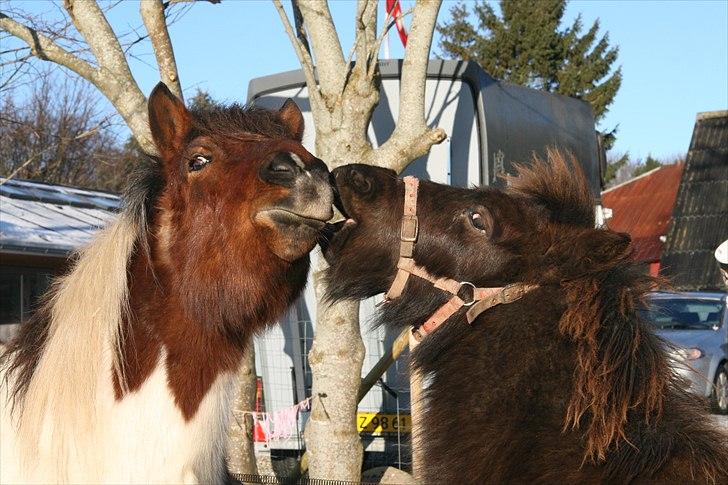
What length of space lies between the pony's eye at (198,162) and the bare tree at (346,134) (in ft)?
8.80

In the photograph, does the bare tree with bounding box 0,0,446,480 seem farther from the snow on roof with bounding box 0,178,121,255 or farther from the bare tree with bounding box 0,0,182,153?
the snow on roof with bounding box 0,178,121,255

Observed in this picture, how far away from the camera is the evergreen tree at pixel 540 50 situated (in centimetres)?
3625

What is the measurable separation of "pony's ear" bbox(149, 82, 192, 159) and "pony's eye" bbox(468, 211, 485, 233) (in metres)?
1.10

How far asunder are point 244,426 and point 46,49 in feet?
9.91

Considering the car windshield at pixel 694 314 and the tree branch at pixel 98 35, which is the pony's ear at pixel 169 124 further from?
the car windshield at pixel 694 314

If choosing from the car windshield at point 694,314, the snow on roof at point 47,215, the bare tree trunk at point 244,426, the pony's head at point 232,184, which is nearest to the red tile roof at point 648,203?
the car windshield at point 694,314

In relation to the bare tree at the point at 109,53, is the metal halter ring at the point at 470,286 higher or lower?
lower

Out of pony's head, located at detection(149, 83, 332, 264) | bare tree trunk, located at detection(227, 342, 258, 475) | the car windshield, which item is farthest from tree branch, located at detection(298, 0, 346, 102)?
the car windshield

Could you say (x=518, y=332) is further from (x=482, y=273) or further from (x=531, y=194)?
(x=531, y=194)

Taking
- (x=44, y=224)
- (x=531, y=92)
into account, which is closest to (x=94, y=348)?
(x=531, y=92)

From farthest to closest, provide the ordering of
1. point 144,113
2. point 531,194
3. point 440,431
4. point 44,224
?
point 44,224 < point 144,113 < point 531,194 < point 440,431

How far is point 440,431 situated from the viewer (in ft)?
10.6

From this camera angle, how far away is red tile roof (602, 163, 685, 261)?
38.3 metres

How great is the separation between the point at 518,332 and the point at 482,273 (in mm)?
261
